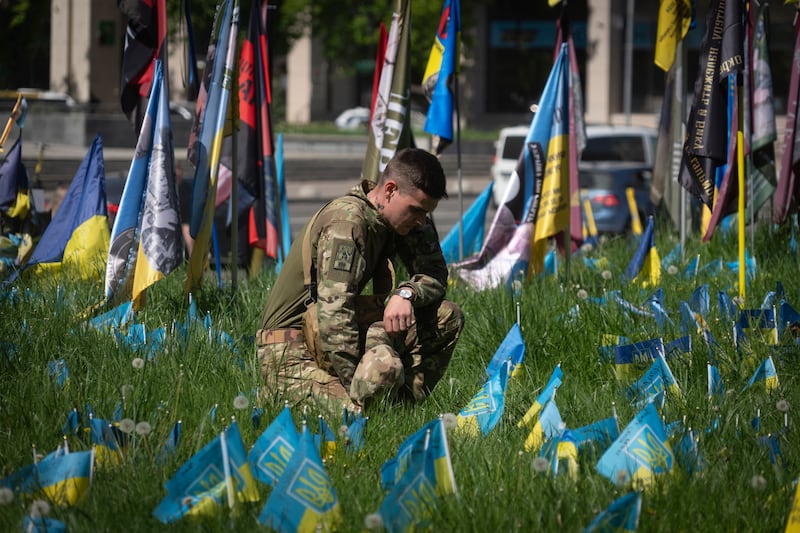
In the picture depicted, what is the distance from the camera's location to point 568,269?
7543mm

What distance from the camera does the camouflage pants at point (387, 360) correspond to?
14.3 feet

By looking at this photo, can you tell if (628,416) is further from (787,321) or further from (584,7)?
(584,7)

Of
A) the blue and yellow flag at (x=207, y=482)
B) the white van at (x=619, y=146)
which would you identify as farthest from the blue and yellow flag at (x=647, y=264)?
the white van at (x=619, y=146)

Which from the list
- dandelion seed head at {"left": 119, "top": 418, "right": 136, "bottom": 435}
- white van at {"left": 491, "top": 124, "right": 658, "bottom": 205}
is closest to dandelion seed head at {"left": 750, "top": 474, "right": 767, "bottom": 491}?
dandelion seed head at {"left": 119, "top": 418, "right": 136, "bottom": 435}

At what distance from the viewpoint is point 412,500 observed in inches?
130

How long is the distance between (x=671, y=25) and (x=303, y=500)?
6.51 meters

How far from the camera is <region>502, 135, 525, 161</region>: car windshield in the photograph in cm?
1628

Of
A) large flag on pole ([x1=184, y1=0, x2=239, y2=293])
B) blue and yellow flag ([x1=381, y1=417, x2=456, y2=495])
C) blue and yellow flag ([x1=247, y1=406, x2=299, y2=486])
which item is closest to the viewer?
blue and yellow flag ([x1=381, y1=417, x2=456, y2=495])

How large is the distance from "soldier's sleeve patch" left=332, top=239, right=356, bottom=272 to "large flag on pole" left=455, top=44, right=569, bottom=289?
11.7ft

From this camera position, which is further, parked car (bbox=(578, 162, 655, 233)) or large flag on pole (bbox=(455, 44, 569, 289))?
parked car (bbox=(578, 162, 655, 233))

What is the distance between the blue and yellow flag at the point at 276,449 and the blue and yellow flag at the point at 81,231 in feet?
12.5

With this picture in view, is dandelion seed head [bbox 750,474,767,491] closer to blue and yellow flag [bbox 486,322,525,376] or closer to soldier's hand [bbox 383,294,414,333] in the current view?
soldier's hand [bbox 383,294,414,333]

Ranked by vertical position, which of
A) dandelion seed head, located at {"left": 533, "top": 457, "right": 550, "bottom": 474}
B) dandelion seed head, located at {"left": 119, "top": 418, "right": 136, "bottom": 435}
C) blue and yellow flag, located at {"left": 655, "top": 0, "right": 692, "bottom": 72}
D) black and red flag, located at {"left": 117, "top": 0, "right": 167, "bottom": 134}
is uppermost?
blue and yellow flag, located at {"left": 655, "top": 0, "right": 692, "bottom": 72}

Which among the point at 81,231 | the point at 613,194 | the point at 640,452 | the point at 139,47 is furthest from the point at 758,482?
the point at 613,194
